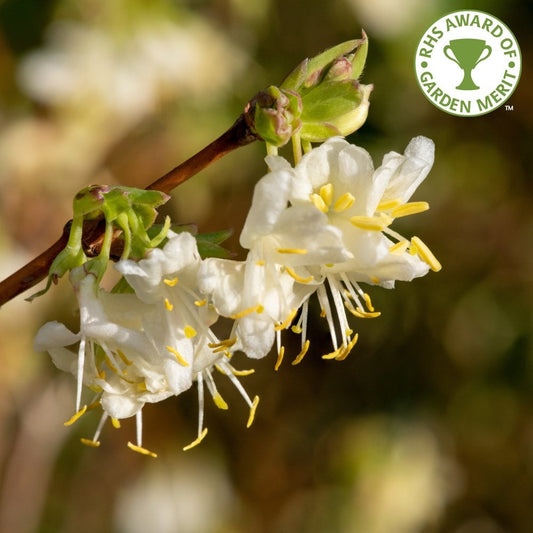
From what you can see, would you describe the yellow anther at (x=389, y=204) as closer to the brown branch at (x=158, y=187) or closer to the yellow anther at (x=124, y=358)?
the brown branch at (x=158, y=187)

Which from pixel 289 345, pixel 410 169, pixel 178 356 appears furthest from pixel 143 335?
pixel 289 345

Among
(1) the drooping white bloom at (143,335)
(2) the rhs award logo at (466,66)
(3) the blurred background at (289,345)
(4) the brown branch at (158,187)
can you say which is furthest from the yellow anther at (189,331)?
(3) the blurred background at (289,345)

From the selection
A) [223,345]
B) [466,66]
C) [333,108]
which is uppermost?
[466,66]

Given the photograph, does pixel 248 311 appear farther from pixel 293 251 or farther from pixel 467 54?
pixel 467 54

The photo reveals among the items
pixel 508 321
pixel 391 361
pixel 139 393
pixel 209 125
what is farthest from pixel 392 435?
pixel 139 393

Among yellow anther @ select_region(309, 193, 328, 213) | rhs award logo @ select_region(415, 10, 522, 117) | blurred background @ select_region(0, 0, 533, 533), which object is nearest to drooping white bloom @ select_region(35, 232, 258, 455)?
yellow anther @ select_region(309, 193, 328, 213)

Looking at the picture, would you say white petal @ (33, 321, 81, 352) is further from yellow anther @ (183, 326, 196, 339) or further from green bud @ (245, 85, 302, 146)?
green bud @ (245, 85, 302, 146)
